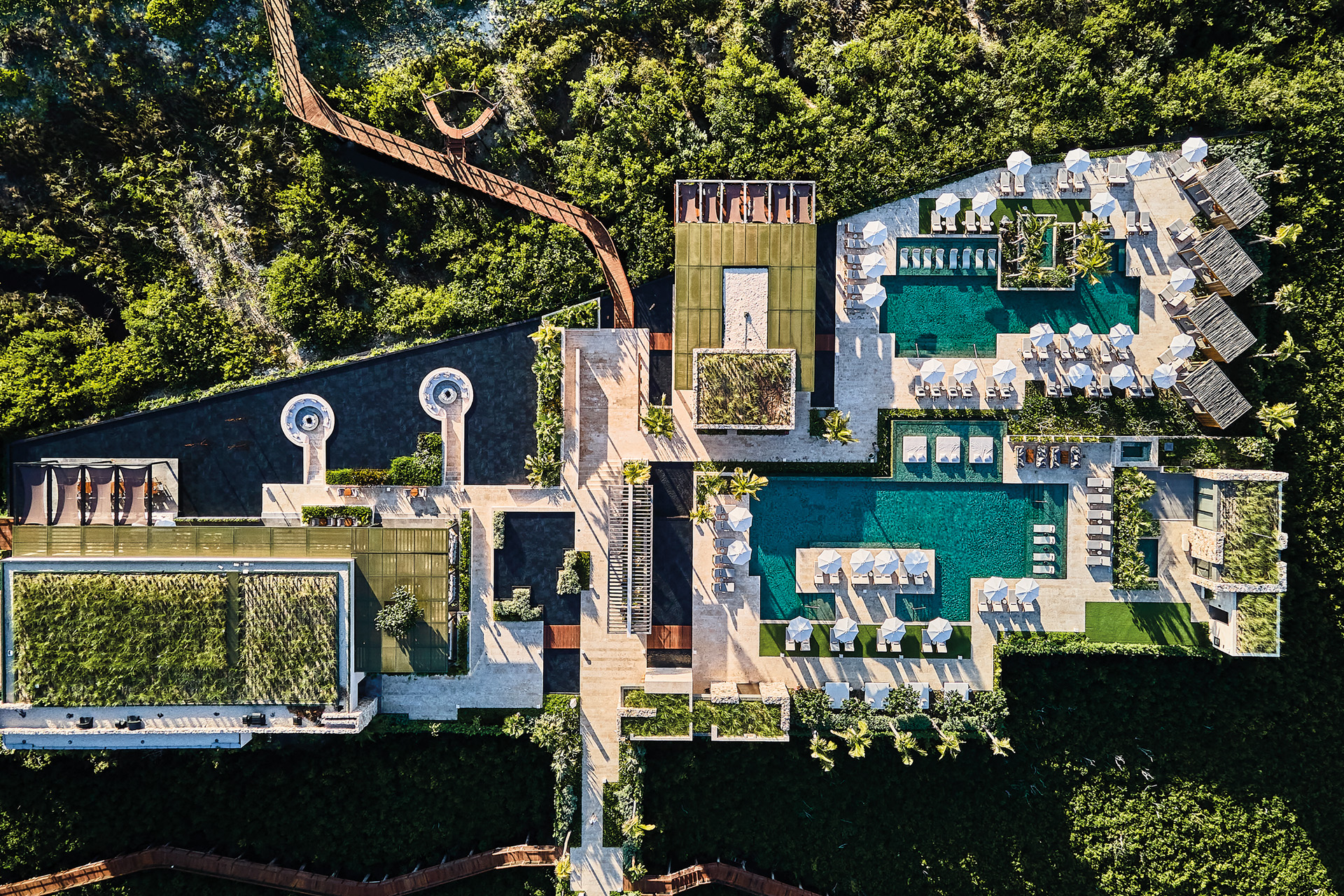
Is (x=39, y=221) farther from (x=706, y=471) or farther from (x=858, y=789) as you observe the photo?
(x=858, y=789)

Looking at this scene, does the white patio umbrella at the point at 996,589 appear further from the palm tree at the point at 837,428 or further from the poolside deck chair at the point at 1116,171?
the poolside deck chair at the point at 1116,171

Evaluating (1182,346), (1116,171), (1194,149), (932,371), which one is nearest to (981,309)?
(932,371)

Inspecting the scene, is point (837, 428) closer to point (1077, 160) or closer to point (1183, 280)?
point (1077, 160)

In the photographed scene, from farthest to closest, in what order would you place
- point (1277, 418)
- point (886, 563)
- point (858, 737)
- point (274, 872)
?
point (274, 872), point (886, 563), point (1277, 418), point (858, 737)

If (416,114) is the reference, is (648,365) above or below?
below

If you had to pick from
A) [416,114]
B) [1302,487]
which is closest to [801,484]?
[1302,487]

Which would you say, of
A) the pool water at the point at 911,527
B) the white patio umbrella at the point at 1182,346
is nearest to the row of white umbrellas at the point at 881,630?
the pool water at the point at 911,527
